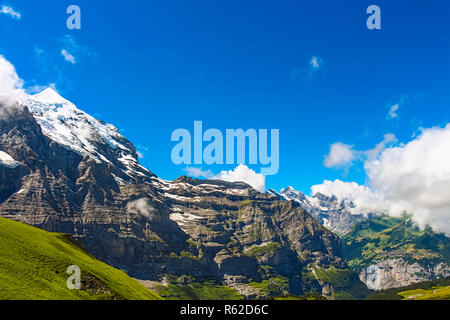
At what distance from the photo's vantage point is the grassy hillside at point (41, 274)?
72.7 meters

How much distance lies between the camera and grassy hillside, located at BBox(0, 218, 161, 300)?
2862 inches

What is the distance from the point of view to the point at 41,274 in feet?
272

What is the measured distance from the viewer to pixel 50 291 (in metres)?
75.3
